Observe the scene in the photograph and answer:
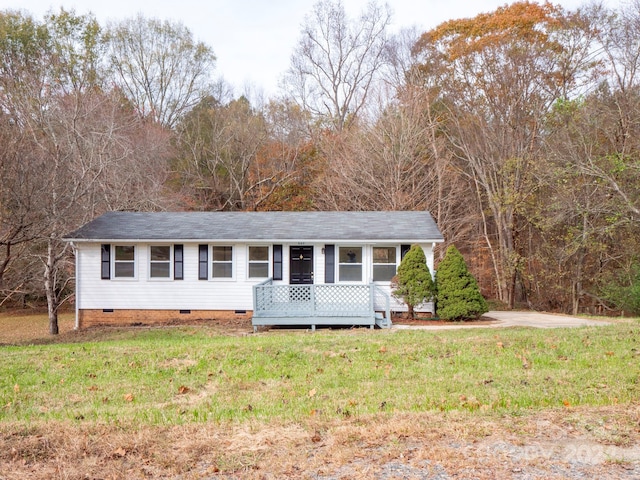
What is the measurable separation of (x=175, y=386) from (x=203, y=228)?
12.3m

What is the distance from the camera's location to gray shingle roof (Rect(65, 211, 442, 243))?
1875cm

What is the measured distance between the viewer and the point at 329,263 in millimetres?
19203

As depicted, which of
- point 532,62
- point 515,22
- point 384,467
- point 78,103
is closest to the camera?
point 384,467

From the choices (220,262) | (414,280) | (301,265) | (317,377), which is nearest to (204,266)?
(220,262)

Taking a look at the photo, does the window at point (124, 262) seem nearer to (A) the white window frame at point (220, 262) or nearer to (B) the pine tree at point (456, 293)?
(A) the white window frame at point (220, 262)

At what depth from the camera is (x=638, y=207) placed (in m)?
20.4

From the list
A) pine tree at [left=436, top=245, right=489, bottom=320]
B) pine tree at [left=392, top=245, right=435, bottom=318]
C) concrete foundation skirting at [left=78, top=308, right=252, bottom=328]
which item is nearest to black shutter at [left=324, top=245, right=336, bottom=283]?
pine tree at [left=392, top=245, right=435, bottom=318]

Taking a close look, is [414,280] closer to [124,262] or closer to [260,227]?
[260,227]

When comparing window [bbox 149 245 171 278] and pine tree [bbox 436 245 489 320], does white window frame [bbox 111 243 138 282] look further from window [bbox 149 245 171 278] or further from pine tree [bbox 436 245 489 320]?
pine tree [bbox 436 245 489 320]

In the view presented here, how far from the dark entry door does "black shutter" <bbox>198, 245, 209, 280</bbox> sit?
2.67 metres

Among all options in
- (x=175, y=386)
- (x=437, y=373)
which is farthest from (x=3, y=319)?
(x=437, y=373)

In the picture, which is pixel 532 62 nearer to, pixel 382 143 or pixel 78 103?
pixel 382 143

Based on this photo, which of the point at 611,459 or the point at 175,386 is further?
the point at 175,386

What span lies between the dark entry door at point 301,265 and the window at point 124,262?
5153 mm
